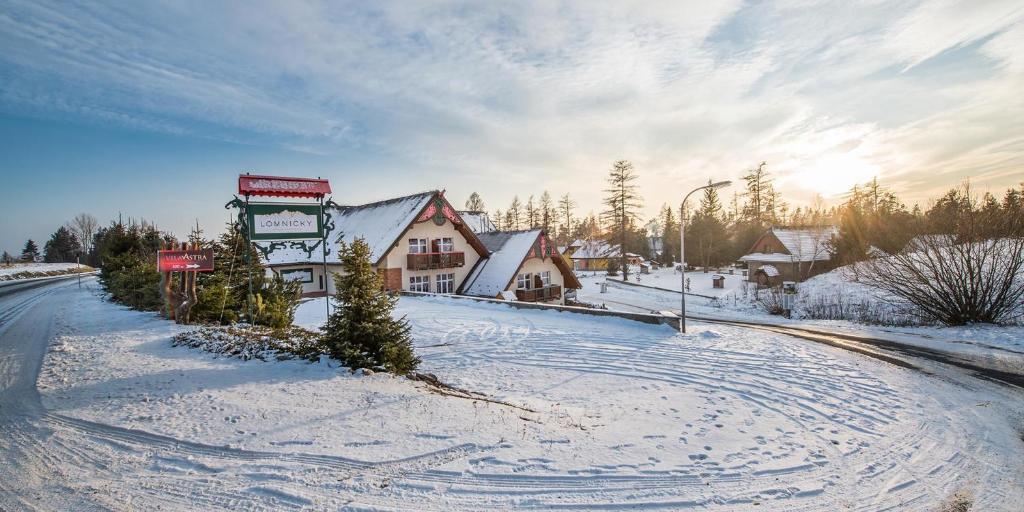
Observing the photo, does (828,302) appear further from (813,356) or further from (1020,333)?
(813,356)

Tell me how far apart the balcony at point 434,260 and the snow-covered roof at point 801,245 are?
32.7 meters

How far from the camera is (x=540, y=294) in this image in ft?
100

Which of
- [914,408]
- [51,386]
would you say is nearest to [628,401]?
[914,408]

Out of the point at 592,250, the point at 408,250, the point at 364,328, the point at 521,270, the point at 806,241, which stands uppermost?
the point at 592,250

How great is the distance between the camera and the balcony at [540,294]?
2900cm

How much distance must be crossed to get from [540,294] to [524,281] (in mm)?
1527

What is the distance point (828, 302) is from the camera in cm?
2509

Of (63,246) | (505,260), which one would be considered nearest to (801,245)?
(505,260)

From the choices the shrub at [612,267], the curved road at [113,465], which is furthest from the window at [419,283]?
the shrub at [612,267]

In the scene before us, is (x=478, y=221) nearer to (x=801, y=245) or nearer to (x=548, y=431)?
(x=801, y=245)

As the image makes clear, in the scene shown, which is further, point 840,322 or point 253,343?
point 840,322

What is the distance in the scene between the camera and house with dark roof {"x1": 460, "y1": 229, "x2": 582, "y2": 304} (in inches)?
1126

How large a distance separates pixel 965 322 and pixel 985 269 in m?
2.60

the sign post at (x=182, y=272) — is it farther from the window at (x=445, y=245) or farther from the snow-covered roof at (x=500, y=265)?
the snow-covered roof at (x=500, y=265)
